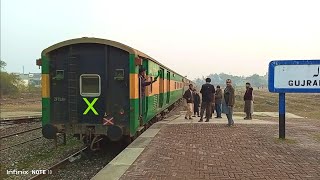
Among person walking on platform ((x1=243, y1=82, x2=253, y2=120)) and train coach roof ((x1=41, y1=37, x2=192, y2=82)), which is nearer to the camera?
train coach roof ((x1=41, y1=37, x2=192, y2=82))

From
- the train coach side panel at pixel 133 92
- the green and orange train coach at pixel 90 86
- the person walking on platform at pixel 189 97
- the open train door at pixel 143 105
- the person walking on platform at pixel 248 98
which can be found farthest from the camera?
the person walking on platform at pixel 248 98

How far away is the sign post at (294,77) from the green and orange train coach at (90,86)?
13.1 ft

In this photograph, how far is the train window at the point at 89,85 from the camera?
958cm

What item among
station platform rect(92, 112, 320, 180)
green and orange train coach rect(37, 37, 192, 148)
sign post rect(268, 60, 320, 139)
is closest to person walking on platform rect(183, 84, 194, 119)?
station platform rect(92, 112, 320, 180)

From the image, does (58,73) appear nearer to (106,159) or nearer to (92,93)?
(92,93)

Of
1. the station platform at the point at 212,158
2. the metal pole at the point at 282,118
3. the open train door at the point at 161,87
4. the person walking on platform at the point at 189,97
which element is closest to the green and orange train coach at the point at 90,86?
the station platform at the point at 212,158

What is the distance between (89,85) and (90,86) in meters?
0.04

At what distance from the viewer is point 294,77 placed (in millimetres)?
10273

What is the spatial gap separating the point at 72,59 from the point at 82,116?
1.55 m

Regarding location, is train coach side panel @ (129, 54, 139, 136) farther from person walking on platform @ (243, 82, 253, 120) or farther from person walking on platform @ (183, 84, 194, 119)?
person walking on platform @ (243, 82, 253, 120)

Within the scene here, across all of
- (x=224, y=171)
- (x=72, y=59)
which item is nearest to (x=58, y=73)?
(x=72, y=59)

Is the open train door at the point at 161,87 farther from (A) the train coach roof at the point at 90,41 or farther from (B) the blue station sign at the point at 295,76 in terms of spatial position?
(B) the blue station sign at the point at 295,76

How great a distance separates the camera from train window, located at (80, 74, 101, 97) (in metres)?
9.58

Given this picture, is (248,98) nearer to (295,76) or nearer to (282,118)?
(282,118)
